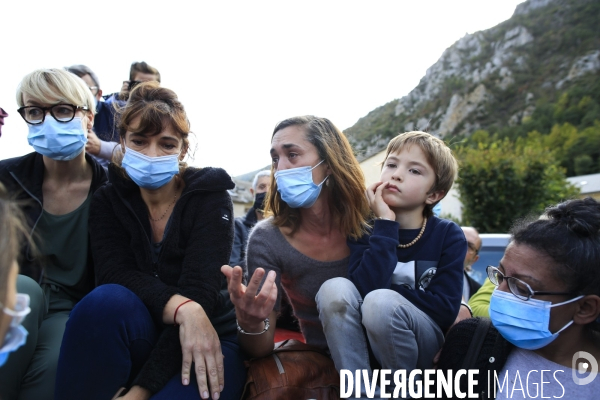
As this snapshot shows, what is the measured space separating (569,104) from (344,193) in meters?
84.4

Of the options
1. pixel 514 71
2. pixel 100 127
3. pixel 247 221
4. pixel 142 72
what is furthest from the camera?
pixel 514 71

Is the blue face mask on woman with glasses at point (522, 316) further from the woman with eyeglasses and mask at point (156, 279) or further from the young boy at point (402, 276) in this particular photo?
the woman with eyeglasses and mask at point (156, 279)

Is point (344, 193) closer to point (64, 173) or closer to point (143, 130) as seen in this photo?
point (143, 130)

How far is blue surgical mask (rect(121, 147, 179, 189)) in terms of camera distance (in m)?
2.40

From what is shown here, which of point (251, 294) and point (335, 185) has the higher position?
point (335, 185)

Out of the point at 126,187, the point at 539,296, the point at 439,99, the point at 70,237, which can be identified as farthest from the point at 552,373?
the point at 439,99

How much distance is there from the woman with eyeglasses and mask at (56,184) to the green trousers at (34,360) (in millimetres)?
74

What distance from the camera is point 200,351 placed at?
Result: 6.46ft

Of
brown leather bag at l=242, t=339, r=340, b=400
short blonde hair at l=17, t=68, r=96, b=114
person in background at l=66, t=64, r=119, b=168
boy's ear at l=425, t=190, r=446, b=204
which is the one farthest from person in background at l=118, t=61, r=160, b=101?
brown leather bag at l=242, t=339, r=340, b=400

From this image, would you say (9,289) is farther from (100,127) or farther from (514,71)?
(514,71)

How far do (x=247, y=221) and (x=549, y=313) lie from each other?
12.0 feet

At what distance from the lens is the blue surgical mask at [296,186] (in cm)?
249

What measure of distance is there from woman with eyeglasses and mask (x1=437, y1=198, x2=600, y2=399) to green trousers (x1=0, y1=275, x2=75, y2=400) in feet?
5.81

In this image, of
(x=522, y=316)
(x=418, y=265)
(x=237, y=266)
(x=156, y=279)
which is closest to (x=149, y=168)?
(x=156, y=279)
